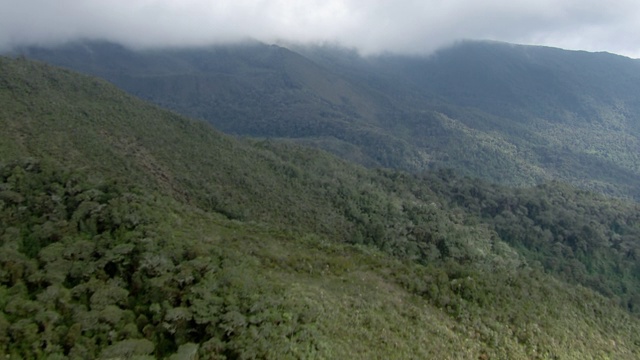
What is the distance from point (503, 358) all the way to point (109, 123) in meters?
76.4

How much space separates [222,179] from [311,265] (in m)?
45.4

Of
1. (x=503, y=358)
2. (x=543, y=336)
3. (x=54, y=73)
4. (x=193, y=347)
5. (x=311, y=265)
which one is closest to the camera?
(x=193, y=347)

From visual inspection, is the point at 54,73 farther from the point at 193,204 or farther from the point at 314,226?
the point at 314,226

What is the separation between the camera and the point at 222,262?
40.7 metres

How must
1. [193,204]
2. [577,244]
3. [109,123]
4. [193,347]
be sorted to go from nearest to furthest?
[193,347] → [193,204] → [109,123] → [577,244]

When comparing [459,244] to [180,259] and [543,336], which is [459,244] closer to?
[543,336]

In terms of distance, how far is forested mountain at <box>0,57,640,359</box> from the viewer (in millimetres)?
31750

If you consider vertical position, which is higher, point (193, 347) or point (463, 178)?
point (193, 347)

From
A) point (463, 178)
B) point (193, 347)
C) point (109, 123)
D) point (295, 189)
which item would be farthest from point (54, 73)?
point (463, 178)

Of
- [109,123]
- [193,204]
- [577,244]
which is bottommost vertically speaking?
[577,244]

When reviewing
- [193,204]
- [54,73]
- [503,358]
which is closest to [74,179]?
[193,204]

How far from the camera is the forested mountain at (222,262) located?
3175 cm

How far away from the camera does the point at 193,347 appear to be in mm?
29016

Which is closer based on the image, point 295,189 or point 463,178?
Result: point 295,189
